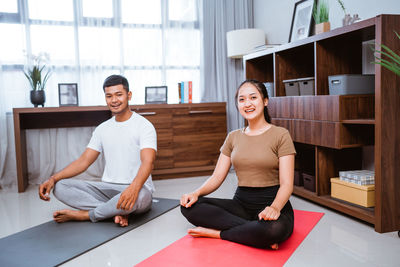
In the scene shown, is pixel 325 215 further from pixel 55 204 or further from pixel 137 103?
pixel 137 103

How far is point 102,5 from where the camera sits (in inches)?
158

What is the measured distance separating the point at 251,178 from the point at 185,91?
219 cm

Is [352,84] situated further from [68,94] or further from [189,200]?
[68,94]

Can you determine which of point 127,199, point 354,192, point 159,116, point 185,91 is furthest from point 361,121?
point 185,91

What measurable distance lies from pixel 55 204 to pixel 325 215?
2.04 m

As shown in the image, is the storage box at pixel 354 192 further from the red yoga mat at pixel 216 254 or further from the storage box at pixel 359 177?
A: the red yoga mat at pixel 216 254

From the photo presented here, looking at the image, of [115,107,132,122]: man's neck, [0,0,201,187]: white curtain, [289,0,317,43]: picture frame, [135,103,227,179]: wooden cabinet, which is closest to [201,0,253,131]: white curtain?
[0,0,201,187]: white curtain

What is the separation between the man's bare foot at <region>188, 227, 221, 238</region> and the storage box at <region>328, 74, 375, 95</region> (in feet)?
3.95

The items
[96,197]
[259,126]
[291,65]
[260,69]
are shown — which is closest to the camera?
[259,126]

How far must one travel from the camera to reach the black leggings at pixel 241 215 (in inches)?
73.8

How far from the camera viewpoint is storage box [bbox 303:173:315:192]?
284 centimetres

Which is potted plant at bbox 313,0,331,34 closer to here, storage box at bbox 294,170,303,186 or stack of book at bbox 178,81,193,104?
storage box at bbox 294,170,303,186

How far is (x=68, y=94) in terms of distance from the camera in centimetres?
382

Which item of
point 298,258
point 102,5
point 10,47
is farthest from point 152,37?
point 298,258
